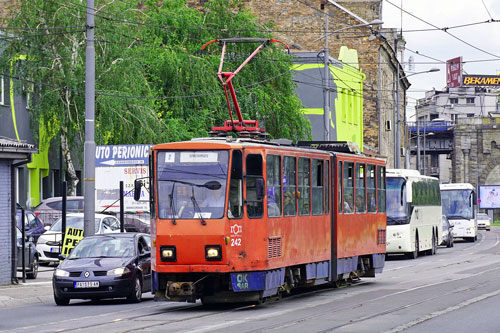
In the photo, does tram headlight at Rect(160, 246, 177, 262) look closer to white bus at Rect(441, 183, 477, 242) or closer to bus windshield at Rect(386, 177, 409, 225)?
bus windshield at Rect(386, 177, 409, 225)

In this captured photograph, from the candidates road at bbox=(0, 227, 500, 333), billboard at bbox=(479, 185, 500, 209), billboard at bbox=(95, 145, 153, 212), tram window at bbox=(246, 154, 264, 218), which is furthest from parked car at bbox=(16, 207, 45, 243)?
billboard at bbox=(479, 185, 500, 209)

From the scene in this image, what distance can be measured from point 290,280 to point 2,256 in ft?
27.6

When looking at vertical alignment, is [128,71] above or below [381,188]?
above

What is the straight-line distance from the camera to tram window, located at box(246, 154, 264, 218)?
18562mm

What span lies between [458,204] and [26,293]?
4191cm

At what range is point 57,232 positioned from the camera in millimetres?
33969

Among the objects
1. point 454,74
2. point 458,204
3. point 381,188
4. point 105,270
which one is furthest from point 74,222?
point 454,74

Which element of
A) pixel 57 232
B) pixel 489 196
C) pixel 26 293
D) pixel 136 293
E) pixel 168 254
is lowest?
pixel 26 293

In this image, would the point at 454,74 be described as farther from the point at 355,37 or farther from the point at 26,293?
the point at 26,293

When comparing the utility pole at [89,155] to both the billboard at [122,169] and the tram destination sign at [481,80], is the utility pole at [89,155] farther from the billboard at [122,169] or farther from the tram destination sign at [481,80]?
the tram destination sign at [481,80]

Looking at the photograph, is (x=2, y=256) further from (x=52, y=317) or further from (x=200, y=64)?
(x=200, y=64)

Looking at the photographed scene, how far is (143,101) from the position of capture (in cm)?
4044

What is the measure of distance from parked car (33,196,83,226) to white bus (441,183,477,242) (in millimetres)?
27984

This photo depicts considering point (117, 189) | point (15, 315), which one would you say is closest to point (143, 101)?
point (117, 189)
